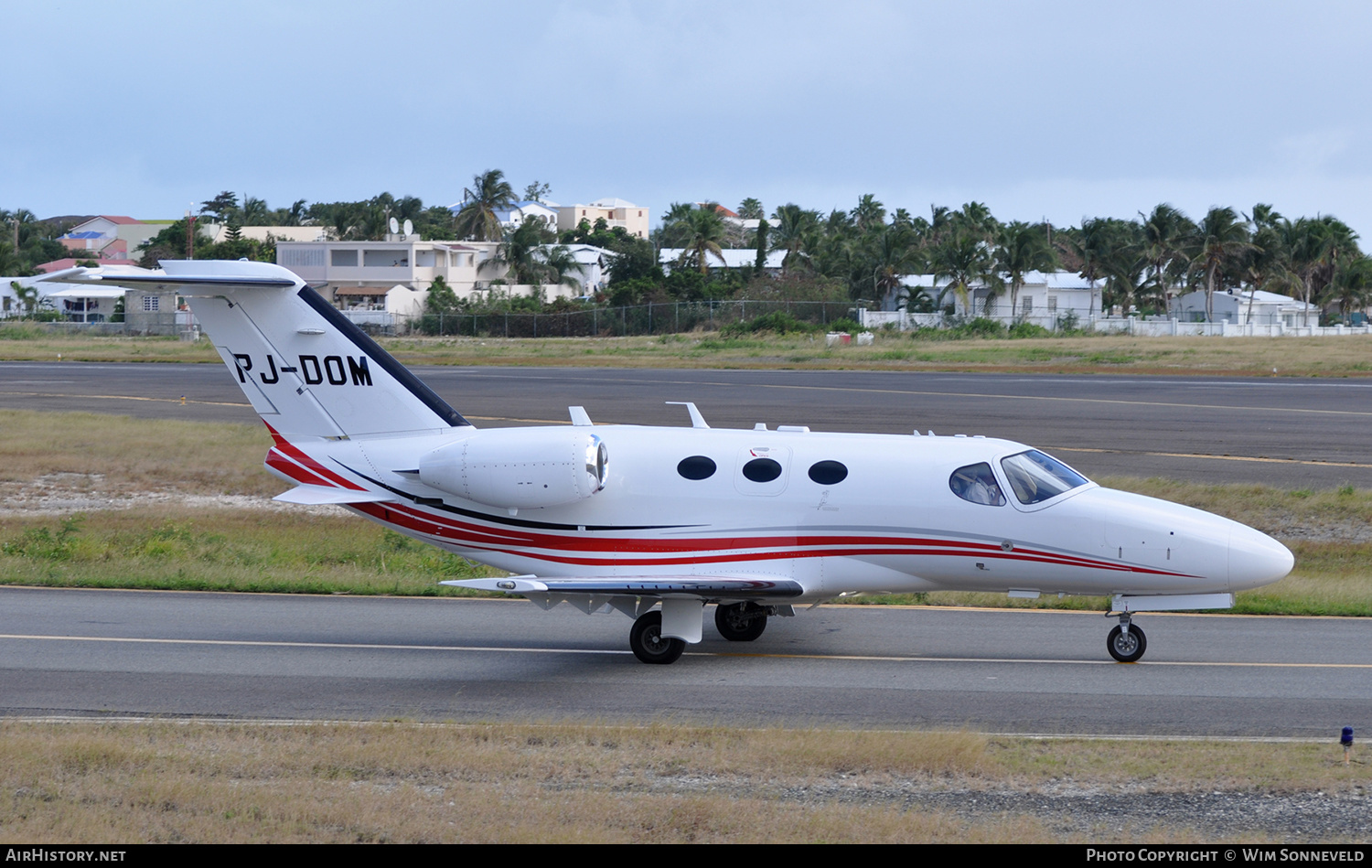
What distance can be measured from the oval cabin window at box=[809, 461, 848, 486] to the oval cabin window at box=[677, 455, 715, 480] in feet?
3.71

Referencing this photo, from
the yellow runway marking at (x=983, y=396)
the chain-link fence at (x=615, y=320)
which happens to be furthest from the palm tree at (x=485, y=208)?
the yellow runway marking at (x=983, y=396)

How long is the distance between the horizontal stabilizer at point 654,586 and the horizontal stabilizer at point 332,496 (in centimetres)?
210

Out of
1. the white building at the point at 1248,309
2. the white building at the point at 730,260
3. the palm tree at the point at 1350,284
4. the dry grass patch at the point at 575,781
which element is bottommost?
the dry grass patch at the point at 575,781

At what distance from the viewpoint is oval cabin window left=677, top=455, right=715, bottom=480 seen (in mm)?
14655

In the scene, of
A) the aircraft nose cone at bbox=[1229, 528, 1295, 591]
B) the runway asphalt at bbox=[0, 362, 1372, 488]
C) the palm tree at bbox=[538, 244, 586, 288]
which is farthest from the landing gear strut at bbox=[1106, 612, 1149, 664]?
the palm tree at bbox=[538, 244, 586, 288]

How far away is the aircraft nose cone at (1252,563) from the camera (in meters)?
13.7

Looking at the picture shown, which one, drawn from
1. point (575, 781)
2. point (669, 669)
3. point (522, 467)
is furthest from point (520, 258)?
point (575, 781)

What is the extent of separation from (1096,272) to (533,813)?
4538 inches

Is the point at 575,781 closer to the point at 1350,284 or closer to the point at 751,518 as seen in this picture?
the point at 751,518

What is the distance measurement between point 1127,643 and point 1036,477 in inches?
83.4

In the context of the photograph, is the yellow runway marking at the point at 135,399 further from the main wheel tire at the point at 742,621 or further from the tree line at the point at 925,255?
the tree line at the point at 925,255

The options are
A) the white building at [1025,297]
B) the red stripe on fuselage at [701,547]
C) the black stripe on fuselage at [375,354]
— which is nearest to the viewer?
the red stripe on fuselage at [701,547]

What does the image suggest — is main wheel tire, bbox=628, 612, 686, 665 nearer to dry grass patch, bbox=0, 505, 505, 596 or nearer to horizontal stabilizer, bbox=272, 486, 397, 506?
horizontal stabilizer, bbox=272, 486, 397, 506

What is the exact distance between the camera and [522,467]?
A: 1452cm
